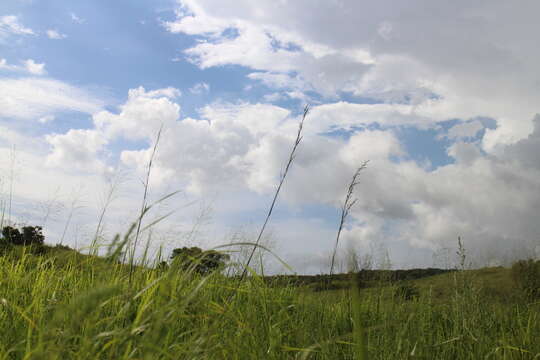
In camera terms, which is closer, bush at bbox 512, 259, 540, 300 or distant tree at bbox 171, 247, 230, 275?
distant tree at bbox 171, 247, 230, 275

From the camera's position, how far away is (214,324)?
1.57 metres

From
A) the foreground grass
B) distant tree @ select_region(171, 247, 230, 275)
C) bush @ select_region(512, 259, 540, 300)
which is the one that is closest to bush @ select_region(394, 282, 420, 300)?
the foreground grass

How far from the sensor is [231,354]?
2322 millimetres

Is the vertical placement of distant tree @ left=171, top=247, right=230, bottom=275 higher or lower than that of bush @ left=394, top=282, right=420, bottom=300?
higher

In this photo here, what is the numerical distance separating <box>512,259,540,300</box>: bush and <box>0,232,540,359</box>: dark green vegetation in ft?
12.8

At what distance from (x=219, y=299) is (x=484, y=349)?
2.13m

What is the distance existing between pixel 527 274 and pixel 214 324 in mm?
9266

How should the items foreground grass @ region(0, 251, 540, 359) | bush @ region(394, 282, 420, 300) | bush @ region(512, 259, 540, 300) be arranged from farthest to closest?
bush @ region(512, 259, 540, 300), bush @ region(394, 282, 420, 300), foreground grass @ region(0, 251, 540, 359)

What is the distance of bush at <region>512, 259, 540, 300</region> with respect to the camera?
8.48 m

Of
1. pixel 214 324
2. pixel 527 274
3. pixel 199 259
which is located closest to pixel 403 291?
pixel 527 274

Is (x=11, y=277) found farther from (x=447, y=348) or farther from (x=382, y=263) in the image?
(x=382, y=263)

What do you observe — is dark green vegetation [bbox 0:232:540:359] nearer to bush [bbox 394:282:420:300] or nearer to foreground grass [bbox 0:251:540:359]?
foreground grass [bbox 0:251:540:359]

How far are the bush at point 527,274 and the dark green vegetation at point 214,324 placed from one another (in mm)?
3910

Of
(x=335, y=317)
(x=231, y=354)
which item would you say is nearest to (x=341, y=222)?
(x=335, y=317)
